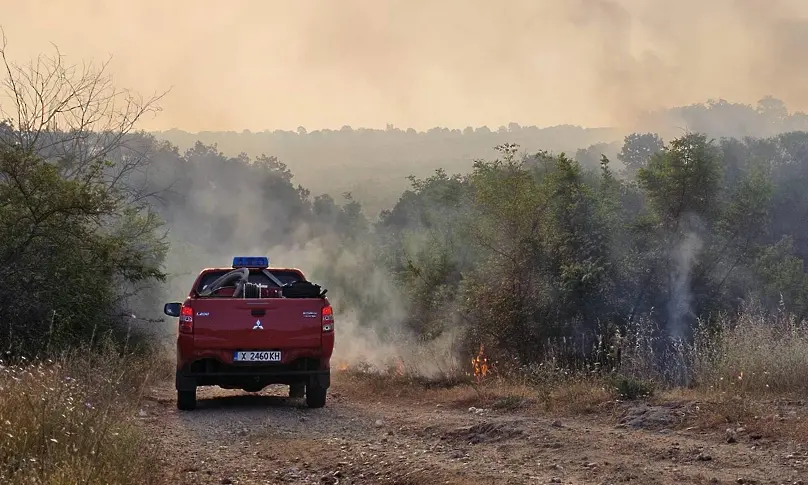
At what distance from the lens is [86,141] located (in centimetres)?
1991

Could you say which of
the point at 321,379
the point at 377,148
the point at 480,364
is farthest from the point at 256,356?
the point at 377,148

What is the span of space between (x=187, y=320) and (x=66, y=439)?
4641mm

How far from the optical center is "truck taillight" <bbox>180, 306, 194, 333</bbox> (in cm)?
1113

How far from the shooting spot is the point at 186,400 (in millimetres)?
11562

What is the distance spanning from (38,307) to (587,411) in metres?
8.72

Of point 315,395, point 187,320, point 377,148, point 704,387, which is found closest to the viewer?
point 704,387

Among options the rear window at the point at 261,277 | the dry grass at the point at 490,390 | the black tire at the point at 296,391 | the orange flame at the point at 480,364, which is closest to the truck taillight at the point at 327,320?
the rear window at the point at 261,277

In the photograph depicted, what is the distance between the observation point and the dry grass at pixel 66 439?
18.6 feet

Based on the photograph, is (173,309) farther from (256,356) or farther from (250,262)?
(256,356)

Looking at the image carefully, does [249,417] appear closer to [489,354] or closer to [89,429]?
[89,429]

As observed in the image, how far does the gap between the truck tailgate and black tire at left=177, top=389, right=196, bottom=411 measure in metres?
0.87

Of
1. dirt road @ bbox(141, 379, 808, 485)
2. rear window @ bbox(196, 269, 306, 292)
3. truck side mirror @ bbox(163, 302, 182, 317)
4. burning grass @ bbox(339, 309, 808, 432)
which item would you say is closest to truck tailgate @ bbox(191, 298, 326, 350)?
truck side mirror @ bbox(163, 302, 182, 317)

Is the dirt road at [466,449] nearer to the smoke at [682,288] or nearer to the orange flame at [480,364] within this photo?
the orange flame at [480,364]

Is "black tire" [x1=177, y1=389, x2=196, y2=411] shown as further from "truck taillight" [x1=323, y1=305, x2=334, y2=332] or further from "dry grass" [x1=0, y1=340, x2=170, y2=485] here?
"dry grass" [x1=0, y1=340, x2=170, y2=485]
